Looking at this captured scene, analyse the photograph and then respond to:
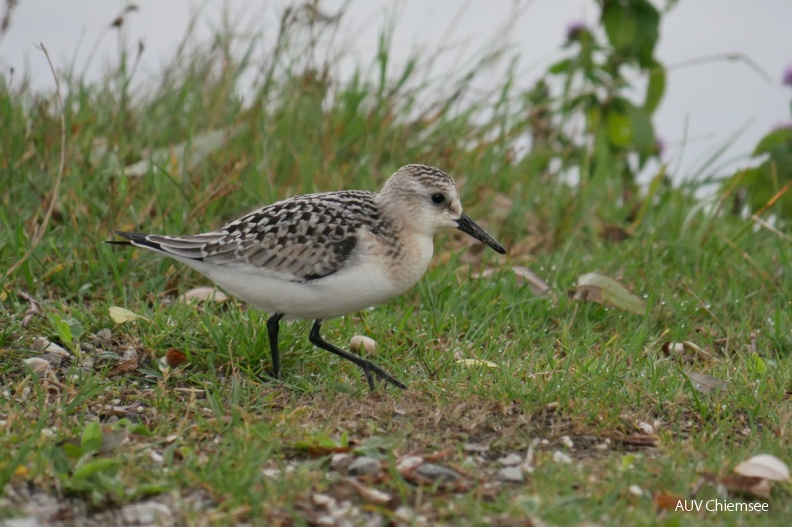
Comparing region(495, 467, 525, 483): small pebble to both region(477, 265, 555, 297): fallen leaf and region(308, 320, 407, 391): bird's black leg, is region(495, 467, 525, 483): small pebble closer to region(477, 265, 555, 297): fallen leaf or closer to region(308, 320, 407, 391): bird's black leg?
region(308, 320, 407, 391): bird's black leg

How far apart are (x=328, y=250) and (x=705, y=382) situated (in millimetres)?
2043

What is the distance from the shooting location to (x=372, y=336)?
585cm

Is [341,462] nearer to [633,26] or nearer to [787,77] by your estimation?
[787,77]

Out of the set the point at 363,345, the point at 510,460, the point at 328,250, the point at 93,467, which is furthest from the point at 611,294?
the point at 93,467

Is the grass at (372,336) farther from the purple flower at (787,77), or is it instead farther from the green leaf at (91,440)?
the purple flower at (787,77)

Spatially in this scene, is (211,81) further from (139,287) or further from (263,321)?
(263,321)

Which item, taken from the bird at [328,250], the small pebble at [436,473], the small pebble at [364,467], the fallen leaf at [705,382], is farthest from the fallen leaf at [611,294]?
the small pebble at [364,467]

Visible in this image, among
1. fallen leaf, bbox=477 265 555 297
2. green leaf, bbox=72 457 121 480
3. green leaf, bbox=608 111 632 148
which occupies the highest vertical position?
green leaf, bbox=608 111 632 148

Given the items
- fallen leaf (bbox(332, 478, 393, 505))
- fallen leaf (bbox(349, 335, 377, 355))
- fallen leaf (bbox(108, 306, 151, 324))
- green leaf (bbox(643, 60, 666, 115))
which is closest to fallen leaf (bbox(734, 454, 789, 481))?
fallen leaf (bbox(332, 478, 393, 505))

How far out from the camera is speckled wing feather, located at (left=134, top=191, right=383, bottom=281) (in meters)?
5.11

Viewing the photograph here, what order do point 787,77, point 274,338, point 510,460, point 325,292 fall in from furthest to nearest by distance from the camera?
1. point 787,77
2. point 274,338
3. point 325,292
4. point 510,460

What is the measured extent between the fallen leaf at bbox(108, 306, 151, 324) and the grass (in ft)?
0.21

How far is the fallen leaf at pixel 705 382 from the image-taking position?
206 inches

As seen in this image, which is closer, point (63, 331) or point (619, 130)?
point (63, 331)
